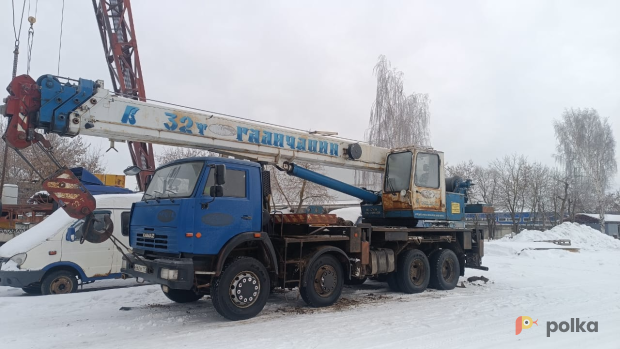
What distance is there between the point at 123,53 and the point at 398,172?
46.9ft

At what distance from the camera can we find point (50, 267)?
374 inches

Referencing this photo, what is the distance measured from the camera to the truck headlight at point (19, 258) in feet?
30.2

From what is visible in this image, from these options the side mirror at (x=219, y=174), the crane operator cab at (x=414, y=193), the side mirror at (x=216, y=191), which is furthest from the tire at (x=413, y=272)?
the side mirror at (x=219, y=174)

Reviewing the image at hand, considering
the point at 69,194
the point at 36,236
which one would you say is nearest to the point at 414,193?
the point at 69,194

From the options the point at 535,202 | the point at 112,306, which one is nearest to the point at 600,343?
the point at 112,306

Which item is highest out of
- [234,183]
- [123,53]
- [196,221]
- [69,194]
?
[123,53]

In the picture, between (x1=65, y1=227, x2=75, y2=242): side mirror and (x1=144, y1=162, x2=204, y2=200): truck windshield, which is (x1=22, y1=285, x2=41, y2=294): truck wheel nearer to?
(x1=65, y1=227, x2=75, y2=242): side mirror

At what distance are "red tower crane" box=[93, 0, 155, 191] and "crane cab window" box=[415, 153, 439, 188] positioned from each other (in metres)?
12.0

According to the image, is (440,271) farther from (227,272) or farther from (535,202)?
(535,202)

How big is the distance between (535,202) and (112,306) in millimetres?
41382

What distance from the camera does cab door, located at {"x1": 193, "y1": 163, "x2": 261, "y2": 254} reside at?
6794 millimetres

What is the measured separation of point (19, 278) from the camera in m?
9.11

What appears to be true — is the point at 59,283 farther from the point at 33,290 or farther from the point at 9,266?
the point at 9,266

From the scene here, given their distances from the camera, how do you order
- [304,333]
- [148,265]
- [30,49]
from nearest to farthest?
[304,333] < [148,265] < [30,49]
